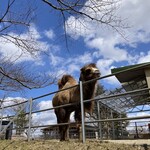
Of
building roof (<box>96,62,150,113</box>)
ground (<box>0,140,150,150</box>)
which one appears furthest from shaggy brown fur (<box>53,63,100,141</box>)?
building roof (<box>96,62,150,113</box>)

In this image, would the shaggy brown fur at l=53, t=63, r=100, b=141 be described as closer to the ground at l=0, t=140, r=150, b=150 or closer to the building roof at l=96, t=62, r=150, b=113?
the ground at l=0, t=140, r=150, b=150

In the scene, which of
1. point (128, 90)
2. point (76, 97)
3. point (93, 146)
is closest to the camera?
point (93, 146)

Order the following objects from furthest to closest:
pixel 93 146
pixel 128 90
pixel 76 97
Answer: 1. pixel 128 90
2. pixel 76 97
3. pixel 93 146

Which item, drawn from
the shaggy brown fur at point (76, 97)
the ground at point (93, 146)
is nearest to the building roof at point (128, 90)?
the shaggy brown fur at point (76, 97)

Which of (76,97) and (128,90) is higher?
(128,90)

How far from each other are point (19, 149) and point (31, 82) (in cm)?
393

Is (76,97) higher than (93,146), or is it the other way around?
(76,97)

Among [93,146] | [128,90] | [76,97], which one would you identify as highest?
[128,90]

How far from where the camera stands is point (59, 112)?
553 centimetres

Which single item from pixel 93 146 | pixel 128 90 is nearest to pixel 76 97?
pixel 93 146

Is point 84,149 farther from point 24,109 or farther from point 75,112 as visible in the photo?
point 24,109

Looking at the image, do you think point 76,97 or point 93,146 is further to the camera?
point 76,97

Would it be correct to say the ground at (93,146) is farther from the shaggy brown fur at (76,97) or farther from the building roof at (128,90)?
the building roof at (128,90)

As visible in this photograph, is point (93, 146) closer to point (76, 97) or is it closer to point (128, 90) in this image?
point (76, 97)
